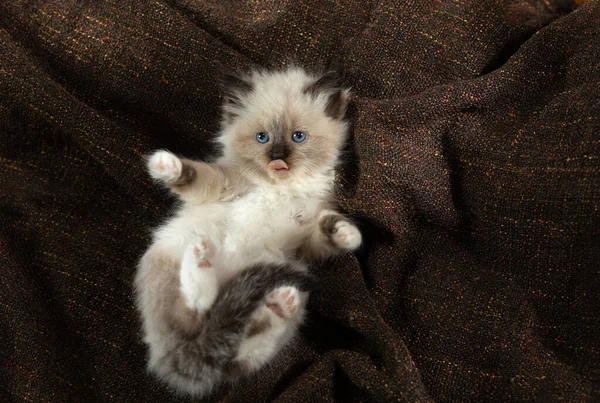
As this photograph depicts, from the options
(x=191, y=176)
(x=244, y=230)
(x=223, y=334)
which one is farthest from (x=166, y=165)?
(x=223, y=334)

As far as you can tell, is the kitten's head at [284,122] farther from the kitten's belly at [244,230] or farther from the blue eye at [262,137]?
the kitten's belly at [244,230]

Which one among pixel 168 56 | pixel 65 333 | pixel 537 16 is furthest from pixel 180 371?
pixel 537 16

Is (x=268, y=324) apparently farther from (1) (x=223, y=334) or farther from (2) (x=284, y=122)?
(2) (x=284, y=122)

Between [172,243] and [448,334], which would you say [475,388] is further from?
[172,243]

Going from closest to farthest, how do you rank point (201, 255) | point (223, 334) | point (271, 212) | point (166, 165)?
point (223, 334), point (201, 255), point (166, 165), point (271, 212)

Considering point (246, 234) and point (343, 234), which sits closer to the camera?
point (343, 234)

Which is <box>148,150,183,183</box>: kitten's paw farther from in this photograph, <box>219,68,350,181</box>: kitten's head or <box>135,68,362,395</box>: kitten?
<box>219,68,350,181</box>: kitten's head

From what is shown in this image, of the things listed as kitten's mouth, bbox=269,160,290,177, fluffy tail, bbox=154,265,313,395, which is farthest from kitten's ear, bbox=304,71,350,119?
fluffy tail, bbox=154,265,313,395
